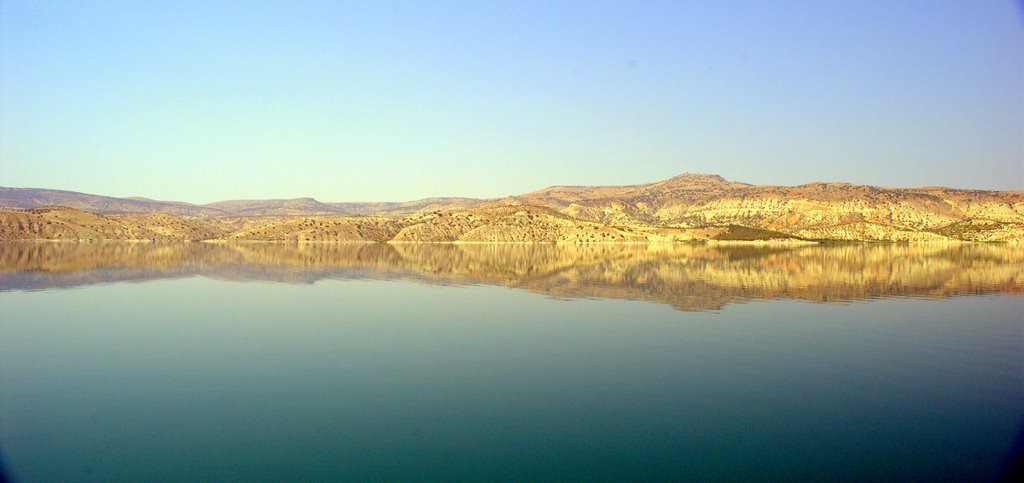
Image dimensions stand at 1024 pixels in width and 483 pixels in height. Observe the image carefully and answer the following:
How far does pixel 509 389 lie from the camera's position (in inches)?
954

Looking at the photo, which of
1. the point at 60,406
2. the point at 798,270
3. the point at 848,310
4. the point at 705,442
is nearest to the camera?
the point at 705,442

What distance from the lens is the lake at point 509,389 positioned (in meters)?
17.2

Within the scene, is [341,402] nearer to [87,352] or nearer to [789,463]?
[789,463]

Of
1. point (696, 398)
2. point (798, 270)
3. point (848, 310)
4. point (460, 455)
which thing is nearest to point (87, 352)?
point (460, 455)

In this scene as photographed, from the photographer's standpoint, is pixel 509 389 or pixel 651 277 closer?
pixel 509 389

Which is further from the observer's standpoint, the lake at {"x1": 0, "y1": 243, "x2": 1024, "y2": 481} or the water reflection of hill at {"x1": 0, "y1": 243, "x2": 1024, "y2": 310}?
the water reflection of hill at {"x1": 0, "y1": 243, "x2": 1024, "y2": 310}

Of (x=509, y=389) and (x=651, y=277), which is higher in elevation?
(x=651, y=277)

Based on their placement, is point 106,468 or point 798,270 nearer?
point 106,468

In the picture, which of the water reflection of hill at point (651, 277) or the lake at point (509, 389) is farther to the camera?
the water reflection of hill at point (651, 277)

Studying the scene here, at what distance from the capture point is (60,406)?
22.0 meters

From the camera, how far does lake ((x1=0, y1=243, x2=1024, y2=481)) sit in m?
17.2

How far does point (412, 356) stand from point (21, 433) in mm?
15232

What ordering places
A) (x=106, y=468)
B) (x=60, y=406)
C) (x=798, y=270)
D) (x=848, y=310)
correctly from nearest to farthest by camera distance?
1. (x=106, y=468)
2. (x=60, y=406)
3. (x=848, y=310)
4. (x=798, y=270)

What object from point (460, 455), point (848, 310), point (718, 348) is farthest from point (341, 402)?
point (848, 310)
